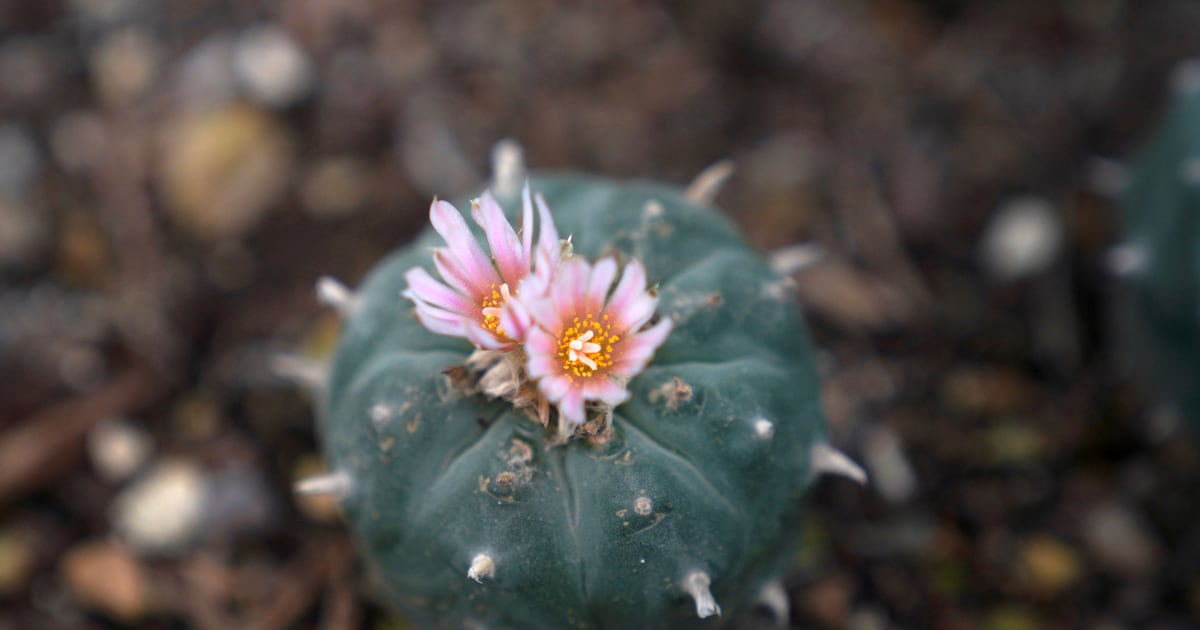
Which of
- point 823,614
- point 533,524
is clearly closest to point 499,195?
point 533,524

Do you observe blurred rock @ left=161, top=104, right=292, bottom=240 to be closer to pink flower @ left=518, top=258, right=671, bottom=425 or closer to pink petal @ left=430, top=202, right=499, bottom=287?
pink petal @ left=430, top=202, right=499, bottom=287

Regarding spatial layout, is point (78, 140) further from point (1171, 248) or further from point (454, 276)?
point (1171, 248)

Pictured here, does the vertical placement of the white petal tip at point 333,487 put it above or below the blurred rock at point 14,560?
above

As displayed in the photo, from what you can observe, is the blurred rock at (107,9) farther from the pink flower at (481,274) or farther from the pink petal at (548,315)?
the pink petal at (548,315)

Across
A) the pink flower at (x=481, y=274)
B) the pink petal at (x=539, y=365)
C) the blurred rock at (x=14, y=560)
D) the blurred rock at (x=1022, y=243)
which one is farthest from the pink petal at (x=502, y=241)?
the blurred rock at (x=1022, y=243)

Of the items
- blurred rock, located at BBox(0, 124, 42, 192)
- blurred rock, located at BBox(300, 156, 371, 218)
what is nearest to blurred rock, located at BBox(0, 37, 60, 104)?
blurred rock, located at BBox(0, 124, 42, 192)

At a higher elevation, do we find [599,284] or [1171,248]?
[599,284]

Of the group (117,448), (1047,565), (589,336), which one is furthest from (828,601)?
(117,448)
